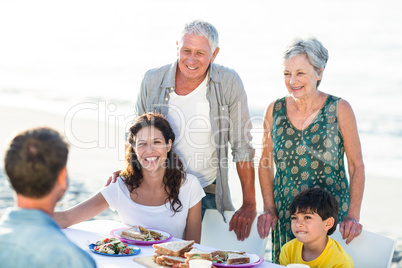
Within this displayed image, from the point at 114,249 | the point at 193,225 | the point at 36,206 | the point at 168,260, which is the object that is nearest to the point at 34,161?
Result: the point at 36,206

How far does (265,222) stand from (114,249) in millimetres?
1082

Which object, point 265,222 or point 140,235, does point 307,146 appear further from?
point 140,235

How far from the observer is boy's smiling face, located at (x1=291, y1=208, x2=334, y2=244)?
2.93 meters

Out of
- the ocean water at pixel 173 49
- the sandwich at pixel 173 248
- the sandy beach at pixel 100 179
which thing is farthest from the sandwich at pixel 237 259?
the ocean water at pixel 173 49

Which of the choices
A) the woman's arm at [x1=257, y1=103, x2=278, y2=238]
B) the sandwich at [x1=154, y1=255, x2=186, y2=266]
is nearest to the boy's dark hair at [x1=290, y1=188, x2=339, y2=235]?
the woman's arm at [x1=257, y1=103, x2=278, y2=238]

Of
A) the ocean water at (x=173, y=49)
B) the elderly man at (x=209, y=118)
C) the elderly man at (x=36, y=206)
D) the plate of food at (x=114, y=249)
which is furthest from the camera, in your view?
the ocean water at (x=173, y=49)

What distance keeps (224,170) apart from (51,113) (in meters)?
Result: 9.56

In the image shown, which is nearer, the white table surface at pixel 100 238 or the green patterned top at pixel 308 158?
the white table surface at pixel 100 238

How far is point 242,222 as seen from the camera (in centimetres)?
345

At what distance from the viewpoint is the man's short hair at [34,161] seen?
1.56 m

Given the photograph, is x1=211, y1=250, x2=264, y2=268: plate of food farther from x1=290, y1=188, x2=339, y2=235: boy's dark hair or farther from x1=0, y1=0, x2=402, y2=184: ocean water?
x1=0, y1=0, x2=402, y2=184: ocean water

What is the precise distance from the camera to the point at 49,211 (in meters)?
1.61

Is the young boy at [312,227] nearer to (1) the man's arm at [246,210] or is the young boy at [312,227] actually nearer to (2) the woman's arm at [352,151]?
(2) the woman's arm at [352,151]

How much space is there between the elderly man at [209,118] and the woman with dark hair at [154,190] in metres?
0.20
